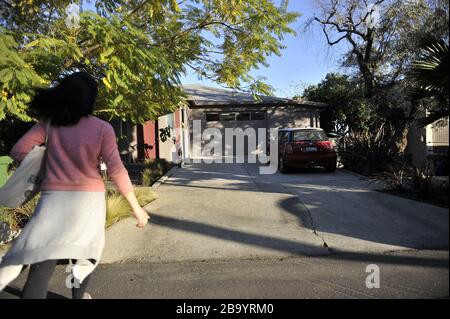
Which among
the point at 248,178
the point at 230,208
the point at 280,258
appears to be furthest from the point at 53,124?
the point at 248,178

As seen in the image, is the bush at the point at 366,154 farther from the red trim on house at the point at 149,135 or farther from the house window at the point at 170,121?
the red trim on house at the point at 149,135

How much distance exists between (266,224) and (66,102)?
14.8ft

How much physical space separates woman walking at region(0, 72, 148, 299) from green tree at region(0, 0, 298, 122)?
11.5ft

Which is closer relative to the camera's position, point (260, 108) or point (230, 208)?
point (230, 208)

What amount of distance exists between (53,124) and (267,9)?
6388 mm

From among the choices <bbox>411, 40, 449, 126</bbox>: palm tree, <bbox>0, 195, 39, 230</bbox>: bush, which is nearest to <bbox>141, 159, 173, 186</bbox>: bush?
<bbox>0, 195, 39, 230</bbox>: bush

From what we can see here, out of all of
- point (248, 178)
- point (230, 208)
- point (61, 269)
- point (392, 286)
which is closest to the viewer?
point (392, 286)

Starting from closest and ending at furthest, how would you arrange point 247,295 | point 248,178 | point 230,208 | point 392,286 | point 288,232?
point 392,286
point 247,295
point 288,232
point 230,208
point 248,178

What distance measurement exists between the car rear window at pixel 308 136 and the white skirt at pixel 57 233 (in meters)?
11.3

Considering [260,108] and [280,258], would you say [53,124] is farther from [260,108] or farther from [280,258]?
[260,108]

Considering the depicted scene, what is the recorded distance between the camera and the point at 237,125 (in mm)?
21672

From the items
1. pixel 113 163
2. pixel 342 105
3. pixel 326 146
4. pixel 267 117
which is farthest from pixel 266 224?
pixel 342 105

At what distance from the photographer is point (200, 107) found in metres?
21.4

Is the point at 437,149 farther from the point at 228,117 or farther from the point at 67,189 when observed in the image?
the point at 228,117
